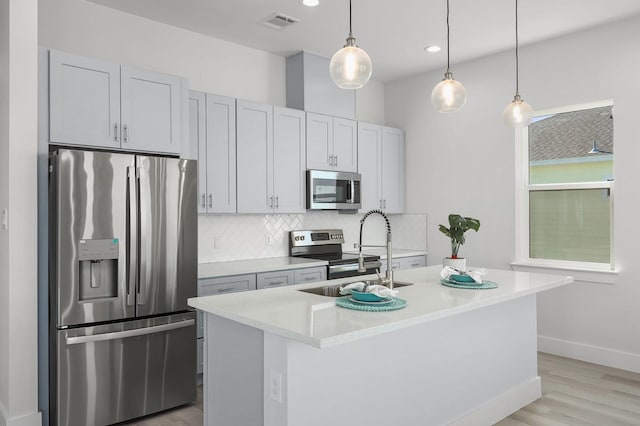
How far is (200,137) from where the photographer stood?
379cm

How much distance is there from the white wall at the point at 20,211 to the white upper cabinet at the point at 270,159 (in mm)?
1641

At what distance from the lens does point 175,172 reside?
10.2ft

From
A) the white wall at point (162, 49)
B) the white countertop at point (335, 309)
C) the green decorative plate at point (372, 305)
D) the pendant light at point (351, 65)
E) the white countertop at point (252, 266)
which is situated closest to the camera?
the white countertop at point (335, 309)

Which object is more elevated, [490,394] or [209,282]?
[209,282]

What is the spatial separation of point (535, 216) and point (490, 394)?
2246 millimetres

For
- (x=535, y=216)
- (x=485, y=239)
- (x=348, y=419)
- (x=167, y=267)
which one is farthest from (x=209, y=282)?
(x=535, y=216)

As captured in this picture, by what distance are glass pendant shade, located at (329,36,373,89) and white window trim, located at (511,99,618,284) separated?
115 inches

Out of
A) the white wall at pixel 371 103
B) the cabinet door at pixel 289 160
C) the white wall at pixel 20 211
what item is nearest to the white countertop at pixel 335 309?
the white wall at pixel 20 211

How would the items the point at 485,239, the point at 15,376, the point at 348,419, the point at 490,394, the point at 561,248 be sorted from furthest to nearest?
the point at 485,239 < the point at 561,248 < the point at 490,394 < the point at 15,376 < the point at 348,419

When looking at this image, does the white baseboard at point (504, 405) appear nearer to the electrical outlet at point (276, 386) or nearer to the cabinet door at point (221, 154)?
the electrical outlet at point (276, 386)

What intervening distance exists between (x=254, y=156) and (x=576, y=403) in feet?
10.2

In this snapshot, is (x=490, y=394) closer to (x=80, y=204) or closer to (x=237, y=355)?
(x=237, y=355)

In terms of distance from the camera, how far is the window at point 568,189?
415cm

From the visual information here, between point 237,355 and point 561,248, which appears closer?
point 237,355
